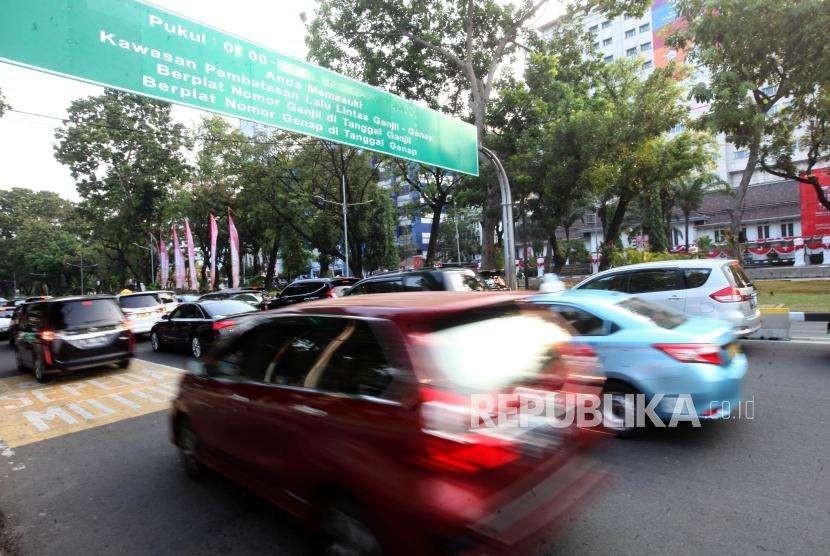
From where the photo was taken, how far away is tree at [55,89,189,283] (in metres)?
28.3

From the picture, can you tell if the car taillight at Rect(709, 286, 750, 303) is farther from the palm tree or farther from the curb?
the palm tree

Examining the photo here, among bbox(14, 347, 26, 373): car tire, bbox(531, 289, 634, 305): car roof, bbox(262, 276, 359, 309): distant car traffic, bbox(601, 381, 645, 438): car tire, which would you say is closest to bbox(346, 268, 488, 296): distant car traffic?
bbox(262, 276, 359, 309): distant car traffic

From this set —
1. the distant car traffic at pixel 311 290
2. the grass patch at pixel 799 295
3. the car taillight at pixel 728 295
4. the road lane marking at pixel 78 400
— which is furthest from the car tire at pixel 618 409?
the grass patch at pixel 799 295

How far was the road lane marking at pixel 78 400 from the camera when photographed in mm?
6141

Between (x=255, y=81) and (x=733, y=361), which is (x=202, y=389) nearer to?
(x=733, y=361)

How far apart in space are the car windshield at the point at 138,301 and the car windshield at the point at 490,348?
14.8 m

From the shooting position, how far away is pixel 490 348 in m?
2.58

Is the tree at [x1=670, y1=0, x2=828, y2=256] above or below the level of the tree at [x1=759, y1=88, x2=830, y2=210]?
above

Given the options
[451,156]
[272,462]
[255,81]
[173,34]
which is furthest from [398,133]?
[272,462]

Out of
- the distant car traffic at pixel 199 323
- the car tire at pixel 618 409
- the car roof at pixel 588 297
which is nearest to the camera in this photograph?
the car tire at pixel 618 409

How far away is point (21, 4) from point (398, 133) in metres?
7.45

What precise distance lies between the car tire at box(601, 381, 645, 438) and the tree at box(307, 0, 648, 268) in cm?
1411

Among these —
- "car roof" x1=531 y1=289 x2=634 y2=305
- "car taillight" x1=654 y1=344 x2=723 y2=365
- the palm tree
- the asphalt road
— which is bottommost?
the asphalt road

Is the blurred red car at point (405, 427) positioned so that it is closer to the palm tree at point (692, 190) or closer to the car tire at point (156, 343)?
the car tire at point (156, 343)
